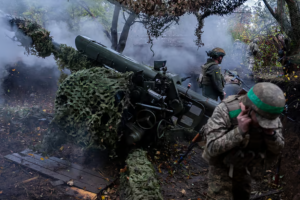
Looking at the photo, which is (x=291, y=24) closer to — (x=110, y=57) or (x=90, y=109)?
(x=110, y=57)

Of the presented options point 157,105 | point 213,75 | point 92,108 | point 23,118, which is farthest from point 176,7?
point 23,118

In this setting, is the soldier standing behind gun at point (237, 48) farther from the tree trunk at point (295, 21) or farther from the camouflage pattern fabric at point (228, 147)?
Answer: the camouflage pattern fabric at point (228, 147)

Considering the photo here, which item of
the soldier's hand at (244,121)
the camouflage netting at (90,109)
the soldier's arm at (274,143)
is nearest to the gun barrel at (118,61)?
the camouflage netting at (90,109)

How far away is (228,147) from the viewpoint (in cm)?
230

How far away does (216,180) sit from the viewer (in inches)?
106

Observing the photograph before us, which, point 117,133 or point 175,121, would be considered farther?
point 175,121

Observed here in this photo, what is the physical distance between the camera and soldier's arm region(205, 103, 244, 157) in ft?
7.41

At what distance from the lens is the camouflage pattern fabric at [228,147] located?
2.28 meters

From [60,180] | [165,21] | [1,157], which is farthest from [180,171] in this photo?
[165,21]

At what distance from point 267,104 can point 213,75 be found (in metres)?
4.46

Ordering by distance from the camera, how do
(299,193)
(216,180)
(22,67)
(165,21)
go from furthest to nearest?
(22,67) < (165,21) < (299,193) < (216,180)

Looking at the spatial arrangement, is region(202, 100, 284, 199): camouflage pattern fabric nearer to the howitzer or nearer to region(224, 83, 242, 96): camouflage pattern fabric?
the howitzer

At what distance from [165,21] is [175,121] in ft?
13.7

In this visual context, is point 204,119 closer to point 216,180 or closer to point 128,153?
point 128,153
